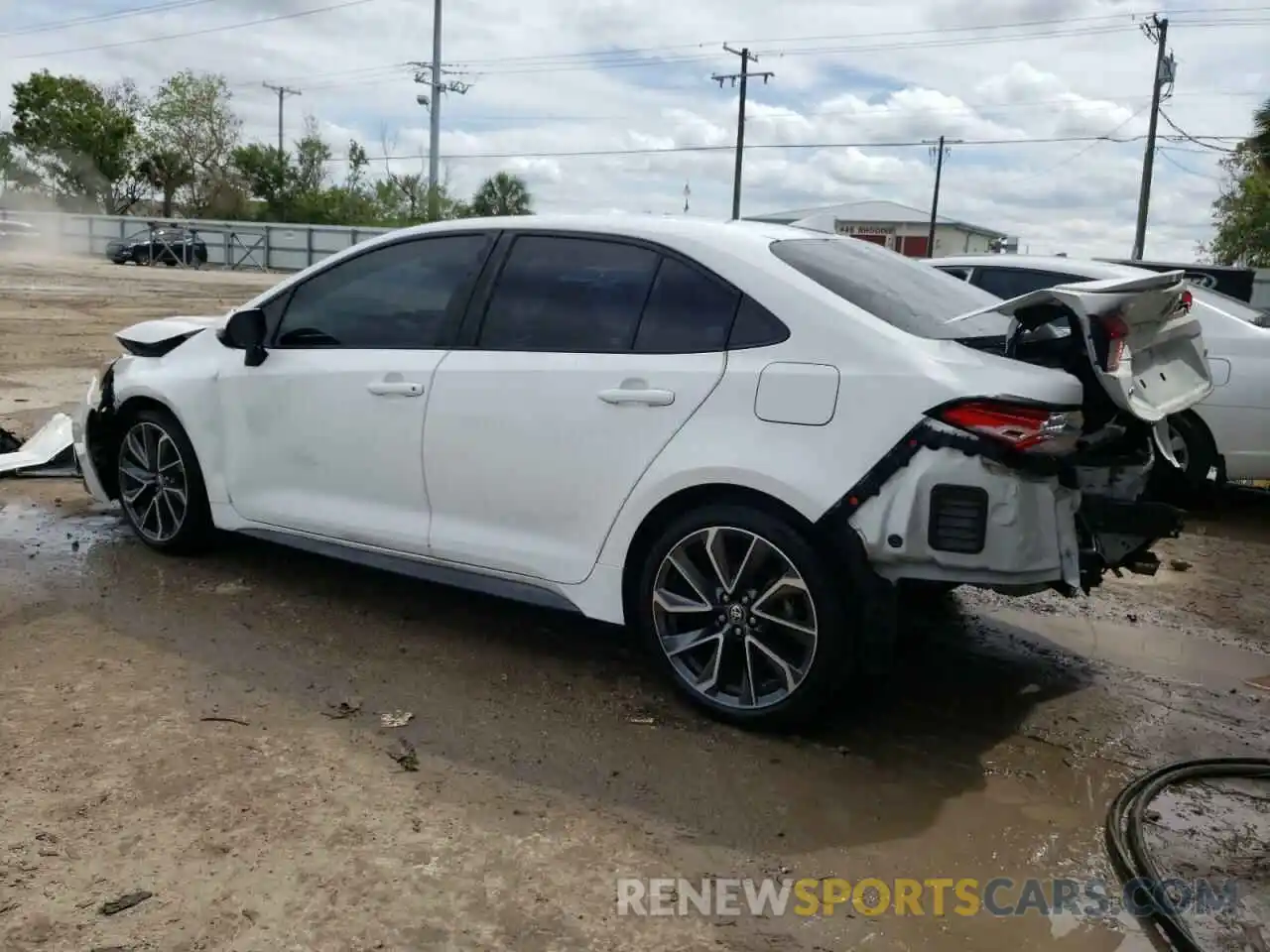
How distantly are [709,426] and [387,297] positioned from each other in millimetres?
1698

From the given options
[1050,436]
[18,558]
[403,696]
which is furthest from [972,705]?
[18,558]

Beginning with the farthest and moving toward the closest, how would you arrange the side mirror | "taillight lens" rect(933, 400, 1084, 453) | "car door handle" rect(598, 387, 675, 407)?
the side mirror
"car door handle" rect(598, 387, 675, 407)
"taillight lens" rect(933, 400, 1084, 453)

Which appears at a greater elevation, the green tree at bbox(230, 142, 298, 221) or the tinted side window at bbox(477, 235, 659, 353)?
the green tree at bbox(230, 142, 298, 221)

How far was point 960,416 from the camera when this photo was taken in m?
3.37

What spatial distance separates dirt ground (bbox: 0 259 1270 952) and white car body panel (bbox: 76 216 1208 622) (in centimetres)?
49

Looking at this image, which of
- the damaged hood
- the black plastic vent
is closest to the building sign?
the damaged hood

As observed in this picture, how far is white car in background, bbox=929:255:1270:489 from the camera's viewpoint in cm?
696

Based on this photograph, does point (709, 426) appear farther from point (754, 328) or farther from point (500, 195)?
point (500, 195)

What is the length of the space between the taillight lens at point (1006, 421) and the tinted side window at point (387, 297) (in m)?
2.04

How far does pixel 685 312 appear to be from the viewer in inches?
155

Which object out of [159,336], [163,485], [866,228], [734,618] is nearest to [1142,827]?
[734,618]

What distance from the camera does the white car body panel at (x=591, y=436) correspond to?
136 inches

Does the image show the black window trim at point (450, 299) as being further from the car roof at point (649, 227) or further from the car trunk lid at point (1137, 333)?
the car trunk lid at point (1137, 333)

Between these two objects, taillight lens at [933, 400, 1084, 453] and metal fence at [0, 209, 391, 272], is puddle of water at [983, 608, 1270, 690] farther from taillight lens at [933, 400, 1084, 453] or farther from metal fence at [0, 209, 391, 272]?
metal fence at [0, 209, 391, 272]
